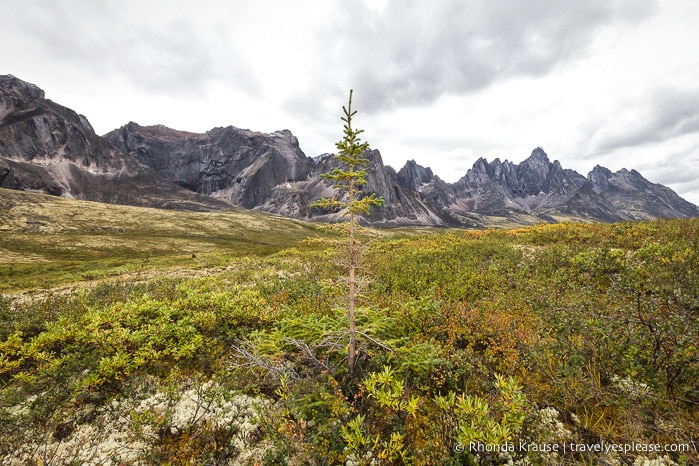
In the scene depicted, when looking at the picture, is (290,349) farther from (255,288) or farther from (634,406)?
(255,288)

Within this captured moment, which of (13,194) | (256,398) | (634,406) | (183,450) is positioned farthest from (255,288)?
(13,194)

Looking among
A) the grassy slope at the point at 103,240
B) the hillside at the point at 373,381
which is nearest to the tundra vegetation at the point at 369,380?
the hillside at the point at 373,381

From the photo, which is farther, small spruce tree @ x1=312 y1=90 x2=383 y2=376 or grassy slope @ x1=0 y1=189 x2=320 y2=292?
grassy slope @ x1=0 y1=189 x2=320 y2=292

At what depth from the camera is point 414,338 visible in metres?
6.72

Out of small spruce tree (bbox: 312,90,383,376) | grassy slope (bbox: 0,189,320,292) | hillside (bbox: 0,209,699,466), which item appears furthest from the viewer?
grassy slope (bbox: 0,189,320,292)

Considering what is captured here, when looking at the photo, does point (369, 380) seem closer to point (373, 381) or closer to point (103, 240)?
point (373, 381)

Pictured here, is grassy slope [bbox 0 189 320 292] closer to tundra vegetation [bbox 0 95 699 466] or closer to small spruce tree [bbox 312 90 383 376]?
tundra vegetation [bbox 0 95 699 466]

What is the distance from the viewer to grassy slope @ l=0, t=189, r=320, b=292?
28047mm

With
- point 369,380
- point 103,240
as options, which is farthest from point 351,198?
point 103,240

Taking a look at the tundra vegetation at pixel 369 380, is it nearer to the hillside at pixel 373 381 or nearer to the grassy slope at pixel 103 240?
the hillside at pixel 373 381

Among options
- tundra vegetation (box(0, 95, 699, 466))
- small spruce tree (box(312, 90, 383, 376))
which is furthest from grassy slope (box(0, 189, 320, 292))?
small spruce tree (box(312, 90, 383, 376))

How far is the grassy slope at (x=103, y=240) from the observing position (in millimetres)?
28047

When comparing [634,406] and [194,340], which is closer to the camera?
[634,406]

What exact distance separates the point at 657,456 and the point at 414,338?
3.99 m
